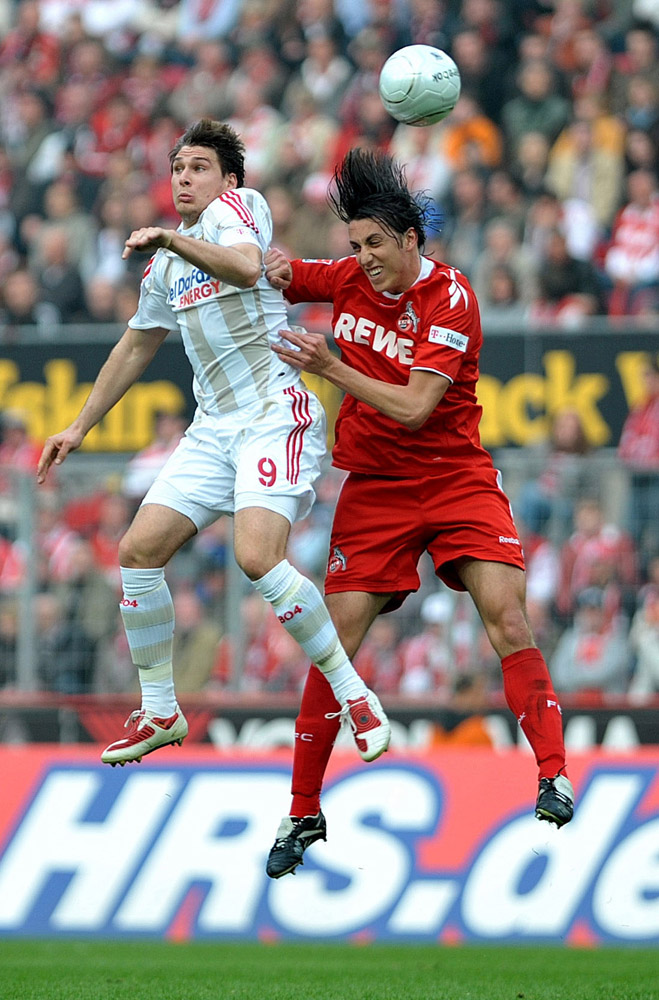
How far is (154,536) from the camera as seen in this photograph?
757 cm

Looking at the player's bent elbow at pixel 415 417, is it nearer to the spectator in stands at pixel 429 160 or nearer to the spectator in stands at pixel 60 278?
the spectator in stands at pixel 429 160

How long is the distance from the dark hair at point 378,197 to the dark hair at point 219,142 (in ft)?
1.46

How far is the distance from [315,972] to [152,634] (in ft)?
9.07

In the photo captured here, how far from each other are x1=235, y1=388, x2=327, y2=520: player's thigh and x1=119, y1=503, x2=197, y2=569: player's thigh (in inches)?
11.3

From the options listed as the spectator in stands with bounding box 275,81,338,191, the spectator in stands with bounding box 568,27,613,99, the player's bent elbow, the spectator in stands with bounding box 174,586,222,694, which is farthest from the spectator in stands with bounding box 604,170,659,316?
the player's bent elbow

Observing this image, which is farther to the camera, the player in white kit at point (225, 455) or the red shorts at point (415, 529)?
the red shorts at point (415, 529)

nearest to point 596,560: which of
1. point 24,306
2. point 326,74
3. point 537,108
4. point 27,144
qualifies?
point 537,108

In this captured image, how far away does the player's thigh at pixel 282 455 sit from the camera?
752cm

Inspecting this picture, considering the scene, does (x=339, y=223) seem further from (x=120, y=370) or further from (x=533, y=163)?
(x=120, y=370)

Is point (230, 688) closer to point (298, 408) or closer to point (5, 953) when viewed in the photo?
point (5, 953)

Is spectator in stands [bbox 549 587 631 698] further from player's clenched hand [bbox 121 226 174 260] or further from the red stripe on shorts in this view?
player's clenched hand [bbox 121 226 174 260]

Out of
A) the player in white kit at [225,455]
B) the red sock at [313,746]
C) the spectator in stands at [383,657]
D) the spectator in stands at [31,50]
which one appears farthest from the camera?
the spectator in stands at [31,50]

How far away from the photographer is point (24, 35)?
69.5 ft

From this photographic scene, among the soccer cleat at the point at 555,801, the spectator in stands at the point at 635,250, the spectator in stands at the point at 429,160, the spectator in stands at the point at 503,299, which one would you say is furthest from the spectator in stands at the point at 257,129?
the soccer cleat at the point at 555,801
